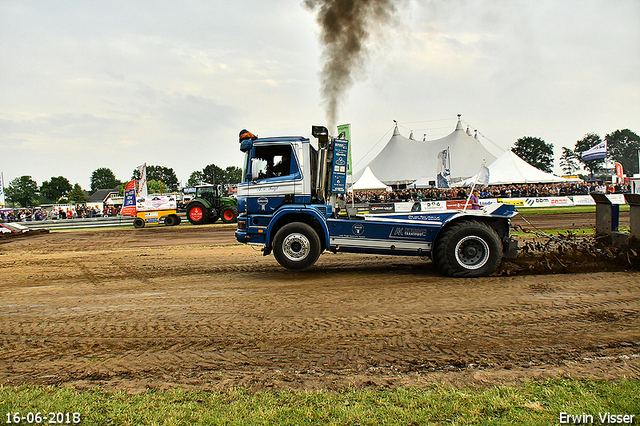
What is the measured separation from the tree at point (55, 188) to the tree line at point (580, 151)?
12939 cm

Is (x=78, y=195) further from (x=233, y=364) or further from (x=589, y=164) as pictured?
(x=589, y=164)

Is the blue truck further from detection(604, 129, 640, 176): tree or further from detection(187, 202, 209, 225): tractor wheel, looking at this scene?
detection(604, 129, 640, 176): tree

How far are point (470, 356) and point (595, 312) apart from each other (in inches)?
89.5

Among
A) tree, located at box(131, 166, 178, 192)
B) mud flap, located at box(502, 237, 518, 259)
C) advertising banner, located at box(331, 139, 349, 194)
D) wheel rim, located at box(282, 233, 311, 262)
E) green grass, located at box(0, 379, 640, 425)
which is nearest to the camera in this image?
green grass, located at box(0, 379, 640, 425)

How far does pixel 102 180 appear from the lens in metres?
142

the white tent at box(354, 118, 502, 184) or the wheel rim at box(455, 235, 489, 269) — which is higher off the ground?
the white tent at box(354, 118, 502, 184)

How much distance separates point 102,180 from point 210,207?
458ft

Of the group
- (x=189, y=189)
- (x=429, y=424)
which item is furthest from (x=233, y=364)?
(x=189, y=189)

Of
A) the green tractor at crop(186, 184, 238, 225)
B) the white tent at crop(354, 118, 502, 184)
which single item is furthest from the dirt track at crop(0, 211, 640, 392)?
the white tent at crop(354, 118, 502, 184)

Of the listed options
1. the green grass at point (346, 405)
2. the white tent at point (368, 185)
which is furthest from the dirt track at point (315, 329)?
the white tent at point (368, 185)

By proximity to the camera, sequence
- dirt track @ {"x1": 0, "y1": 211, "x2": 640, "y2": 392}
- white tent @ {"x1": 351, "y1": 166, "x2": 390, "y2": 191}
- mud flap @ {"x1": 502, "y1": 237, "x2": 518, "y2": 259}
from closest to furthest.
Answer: dirt track @ {"x1": 0, "y1": 211, "x2": 640, "y2": 392}
mud flap @ {"x1": 502, "y1": 237, "x2": 518, "y2": 259}
white tent @ {"x1": 351, "y1": 166, "x2": 390, "y2": 191}

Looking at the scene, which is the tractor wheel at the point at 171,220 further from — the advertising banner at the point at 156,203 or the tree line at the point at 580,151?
the tree line at the point at 580,151

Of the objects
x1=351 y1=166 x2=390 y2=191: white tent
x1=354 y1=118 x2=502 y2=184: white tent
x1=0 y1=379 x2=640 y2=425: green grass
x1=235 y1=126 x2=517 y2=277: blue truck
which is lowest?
x1=0 y1=379 x2=640 y2=425: green grass

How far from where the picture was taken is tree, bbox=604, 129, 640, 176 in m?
109
